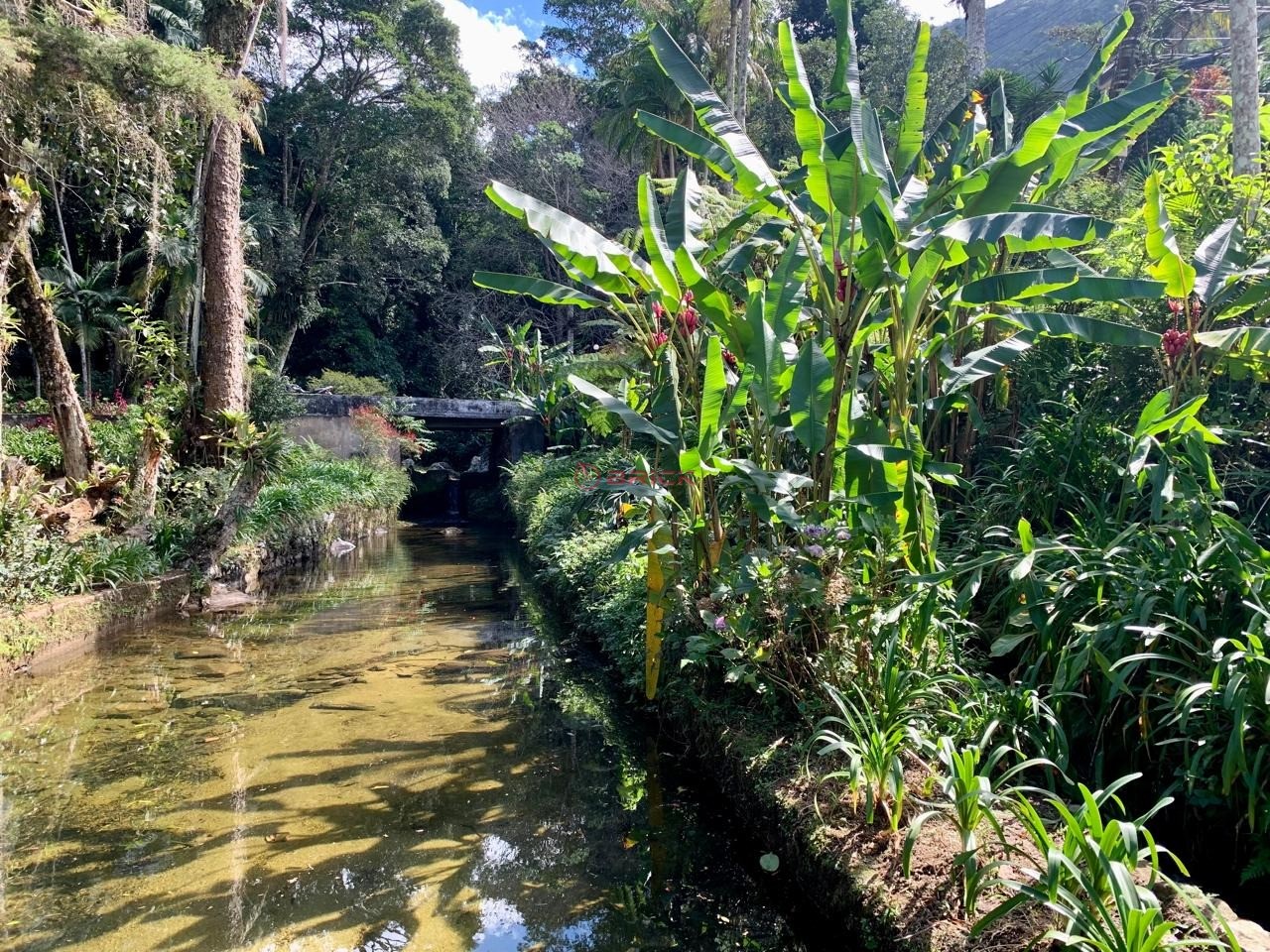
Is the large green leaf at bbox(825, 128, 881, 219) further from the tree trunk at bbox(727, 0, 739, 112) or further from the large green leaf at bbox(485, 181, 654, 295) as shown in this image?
the tree trunk at bbox(727, 0, 739, 112)

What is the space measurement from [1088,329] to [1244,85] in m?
5.53

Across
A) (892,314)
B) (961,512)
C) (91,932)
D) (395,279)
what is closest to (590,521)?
(961,512)

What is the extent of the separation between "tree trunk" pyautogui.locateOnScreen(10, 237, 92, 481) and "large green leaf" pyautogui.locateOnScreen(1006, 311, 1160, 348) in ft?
29.9

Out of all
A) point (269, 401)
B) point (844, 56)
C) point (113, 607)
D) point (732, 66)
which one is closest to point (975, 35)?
point (732, 66)

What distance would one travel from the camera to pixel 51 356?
343 inches

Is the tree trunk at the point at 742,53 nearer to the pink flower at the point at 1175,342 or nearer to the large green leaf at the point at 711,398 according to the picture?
the pink flower at the point at 1175,342

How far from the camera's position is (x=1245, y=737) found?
276 cm

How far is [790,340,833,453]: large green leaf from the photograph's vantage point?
11.9ft

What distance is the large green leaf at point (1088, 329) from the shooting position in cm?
Result: 354

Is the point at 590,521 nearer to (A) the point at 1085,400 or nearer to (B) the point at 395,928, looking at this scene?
(A) the point at 1085,400

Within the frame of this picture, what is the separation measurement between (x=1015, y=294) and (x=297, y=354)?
25426 millimetres

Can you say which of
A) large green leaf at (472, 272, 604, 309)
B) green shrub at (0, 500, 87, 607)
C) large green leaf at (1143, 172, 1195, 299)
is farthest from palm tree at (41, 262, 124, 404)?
large green leaf at (1143, 172, 1195, 299)

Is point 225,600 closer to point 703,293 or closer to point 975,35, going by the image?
point 703,293

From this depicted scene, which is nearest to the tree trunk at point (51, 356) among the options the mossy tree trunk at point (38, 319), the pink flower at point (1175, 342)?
the mossy tree trunk at point (38, 319)
